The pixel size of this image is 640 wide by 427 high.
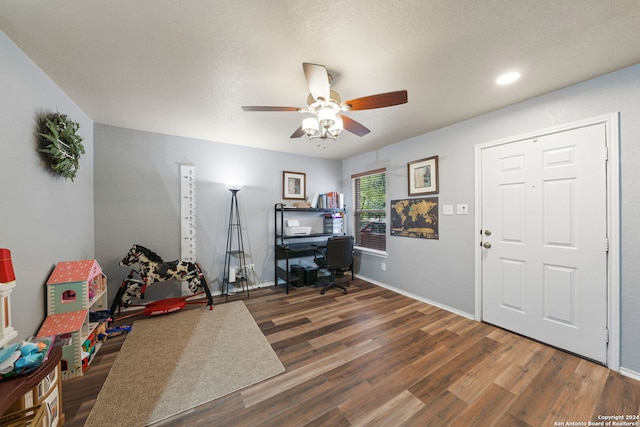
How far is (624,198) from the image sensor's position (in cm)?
170

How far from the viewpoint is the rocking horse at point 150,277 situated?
2.54m

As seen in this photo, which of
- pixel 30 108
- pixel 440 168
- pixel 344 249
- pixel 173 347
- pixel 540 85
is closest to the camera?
pixel 30 108

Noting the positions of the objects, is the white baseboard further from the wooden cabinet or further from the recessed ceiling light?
the wooden cabinet

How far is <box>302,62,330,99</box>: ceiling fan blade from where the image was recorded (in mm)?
1304

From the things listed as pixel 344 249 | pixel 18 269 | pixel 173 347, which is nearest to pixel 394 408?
pixel 173 347

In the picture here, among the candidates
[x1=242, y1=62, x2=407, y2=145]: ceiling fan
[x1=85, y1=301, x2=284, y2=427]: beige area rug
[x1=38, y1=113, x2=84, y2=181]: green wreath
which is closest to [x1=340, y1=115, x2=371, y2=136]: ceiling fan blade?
[x1=242, y1=62, x2=407, y2=145]: ceiling fan

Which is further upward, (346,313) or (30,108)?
(30,108)

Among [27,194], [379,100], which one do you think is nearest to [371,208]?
[379,100]

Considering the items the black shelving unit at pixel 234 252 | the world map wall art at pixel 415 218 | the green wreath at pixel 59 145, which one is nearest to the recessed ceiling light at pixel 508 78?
the world map wall art at pixel 415 218

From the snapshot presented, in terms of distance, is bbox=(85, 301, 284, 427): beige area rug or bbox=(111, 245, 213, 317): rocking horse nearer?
bbox=(85, 301, 284, 427): beige area rug

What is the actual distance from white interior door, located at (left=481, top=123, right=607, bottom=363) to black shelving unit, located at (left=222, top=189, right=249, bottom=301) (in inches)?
129

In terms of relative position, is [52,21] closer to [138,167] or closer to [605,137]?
[138,167]

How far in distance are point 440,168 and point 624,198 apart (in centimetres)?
149

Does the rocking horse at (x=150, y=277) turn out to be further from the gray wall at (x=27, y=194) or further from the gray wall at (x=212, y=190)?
the gray wall at (x=27, y=194)
